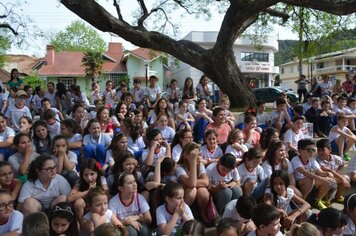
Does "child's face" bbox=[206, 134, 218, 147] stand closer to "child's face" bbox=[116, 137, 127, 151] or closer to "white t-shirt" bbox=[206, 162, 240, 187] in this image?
"white t-shirt" bbox=[206, 162, 240, 187]

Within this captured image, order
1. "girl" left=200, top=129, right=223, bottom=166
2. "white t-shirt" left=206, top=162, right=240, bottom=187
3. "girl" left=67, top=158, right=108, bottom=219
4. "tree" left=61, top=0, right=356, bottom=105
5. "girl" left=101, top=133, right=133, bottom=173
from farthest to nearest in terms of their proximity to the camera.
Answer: "tree" left=61, top=0, right=356, bottom=105 → "girl" left=200, top=129, right=223, bottom=166 → "girl" left=101, top=133, right=133, bottom=173 → "white t-shirt" left=206, top=162, right=240, bottom=187 → "girl" left=67, top=158, right=108, bottom=219

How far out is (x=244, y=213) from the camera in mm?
4055

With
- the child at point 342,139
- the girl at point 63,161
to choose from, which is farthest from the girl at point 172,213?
the child at point 342,139

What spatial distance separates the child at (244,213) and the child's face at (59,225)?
5.48 feet

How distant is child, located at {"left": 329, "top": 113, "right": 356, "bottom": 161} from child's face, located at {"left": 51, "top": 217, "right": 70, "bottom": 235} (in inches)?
211

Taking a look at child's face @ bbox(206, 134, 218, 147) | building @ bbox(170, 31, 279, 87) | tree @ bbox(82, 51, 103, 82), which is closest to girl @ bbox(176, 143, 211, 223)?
child's face @ bbox(206, 134, 218, 147)

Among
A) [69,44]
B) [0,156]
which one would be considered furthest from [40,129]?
[69,44]

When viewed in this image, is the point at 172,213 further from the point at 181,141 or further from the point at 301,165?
the point at 301,165

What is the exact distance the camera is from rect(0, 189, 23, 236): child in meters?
3.64

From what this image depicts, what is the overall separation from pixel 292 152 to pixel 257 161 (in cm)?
129

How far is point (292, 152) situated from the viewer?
6043 millimetres

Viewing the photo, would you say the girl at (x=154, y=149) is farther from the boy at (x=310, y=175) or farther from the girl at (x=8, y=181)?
the boy at (x=310, y=175)

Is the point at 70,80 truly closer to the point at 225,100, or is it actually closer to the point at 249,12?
the point at 249,12

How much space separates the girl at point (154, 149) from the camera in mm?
5242
